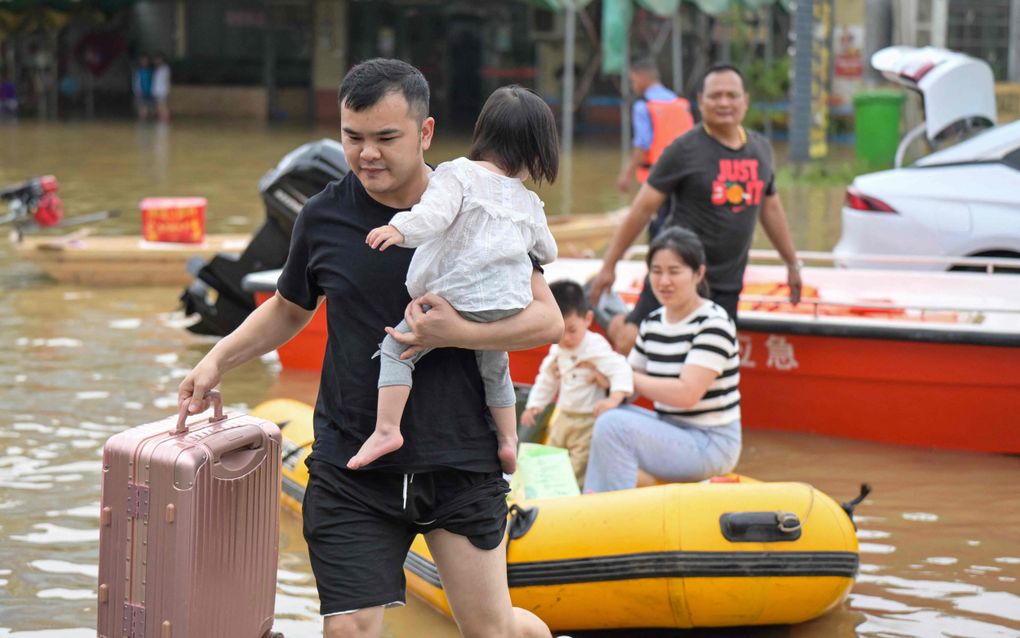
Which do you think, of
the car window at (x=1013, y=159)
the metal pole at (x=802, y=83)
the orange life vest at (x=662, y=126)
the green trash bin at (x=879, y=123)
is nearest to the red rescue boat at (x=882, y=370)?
the car window at (x=1013, y=159)

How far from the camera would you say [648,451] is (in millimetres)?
5242

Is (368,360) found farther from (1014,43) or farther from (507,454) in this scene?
(1014,43)

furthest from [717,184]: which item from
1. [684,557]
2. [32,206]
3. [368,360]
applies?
[32,206]

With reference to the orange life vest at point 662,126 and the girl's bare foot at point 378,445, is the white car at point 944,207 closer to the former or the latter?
the orange life vest at point 662,126

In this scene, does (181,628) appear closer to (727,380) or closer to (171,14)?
(727,380)

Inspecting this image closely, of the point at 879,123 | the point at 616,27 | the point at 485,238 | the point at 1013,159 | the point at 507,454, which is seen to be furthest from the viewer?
the point at 616,27

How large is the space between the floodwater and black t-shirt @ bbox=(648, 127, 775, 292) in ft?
3.61

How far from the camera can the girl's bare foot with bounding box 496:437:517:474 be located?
3.34 metres

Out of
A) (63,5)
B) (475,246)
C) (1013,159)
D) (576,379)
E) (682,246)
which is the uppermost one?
(63,5)

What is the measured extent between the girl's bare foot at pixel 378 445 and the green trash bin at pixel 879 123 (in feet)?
56.2

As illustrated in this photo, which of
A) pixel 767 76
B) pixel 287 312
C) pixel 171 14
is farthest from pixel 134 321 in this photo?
pixel 171 14

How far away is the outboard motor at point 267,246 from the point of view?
8.74 metres

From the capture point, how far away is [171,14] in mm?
34438

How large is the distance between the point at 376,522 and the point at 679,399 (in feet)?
7.22
